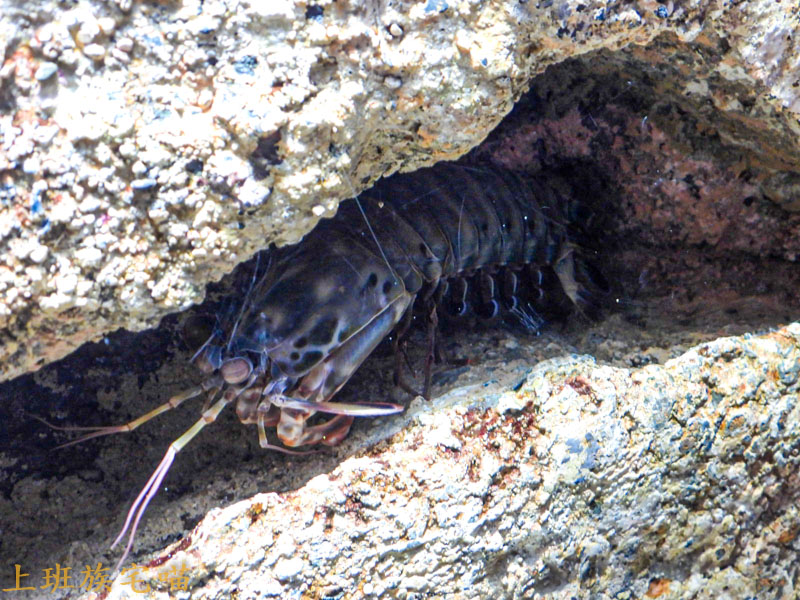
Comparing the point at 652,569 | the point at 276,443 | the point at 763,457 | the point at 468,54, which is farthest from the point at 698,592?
the point at 468,54

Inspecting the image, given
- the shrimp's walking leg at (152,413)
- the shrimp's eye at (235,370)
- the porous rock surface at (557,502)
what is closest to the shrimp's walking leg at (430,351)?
the porous rock surface at (557,502)

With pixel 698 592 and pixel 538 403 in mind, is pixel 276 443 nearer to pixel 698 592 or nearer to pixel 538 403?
pixel 538 403

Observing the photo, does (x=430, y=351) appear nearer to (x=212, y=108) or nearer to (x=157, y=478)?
(x=157, y=478)

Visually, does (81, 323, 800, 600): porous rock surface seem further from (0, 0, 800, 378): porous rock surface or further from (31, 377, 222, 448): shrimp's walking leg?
(0, 0, 800, 378): porous rock surface

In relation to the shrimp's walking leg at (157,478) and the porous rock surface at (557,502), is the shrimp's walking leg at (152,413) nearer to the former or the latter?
the shrimp's walking leg at (157,478)

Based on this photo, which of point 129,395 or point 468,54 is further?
point 129,395
